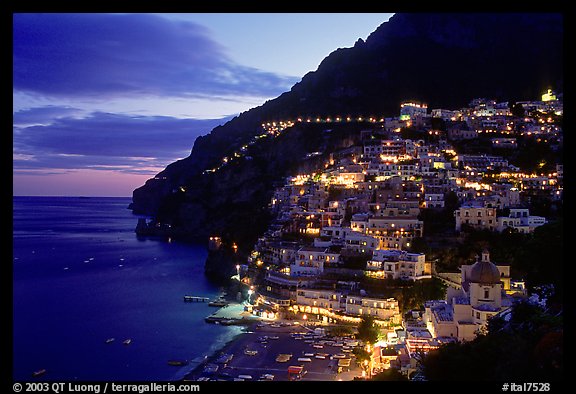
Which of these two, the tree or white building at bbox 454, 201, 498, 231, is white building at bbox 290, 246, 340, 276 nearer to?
white building at bbox 454, 201, 498, 231

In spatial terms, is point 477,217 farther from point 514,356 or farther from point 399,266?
point 514,356

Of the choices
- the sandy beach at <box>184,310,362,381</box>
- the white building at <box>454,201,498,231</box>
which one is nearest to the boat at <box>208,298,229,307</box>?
the sandy beach at <box>184,310,362,381</box>

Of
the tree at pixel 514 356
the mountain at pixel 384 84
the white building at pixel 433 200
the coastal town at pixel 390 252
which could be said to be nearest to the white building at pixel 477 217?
the coastal town at pixel 390 252

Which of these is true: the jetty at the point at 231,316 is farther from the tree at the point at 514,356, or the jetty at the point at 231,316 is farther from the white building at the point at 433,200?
the tree at the point at 514,356

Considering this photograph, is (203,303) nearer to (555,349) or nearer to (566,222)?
(555,349)

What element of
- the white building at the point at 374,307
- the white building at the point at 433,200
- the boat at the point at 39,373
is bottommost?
the boat at the point at 39,373
